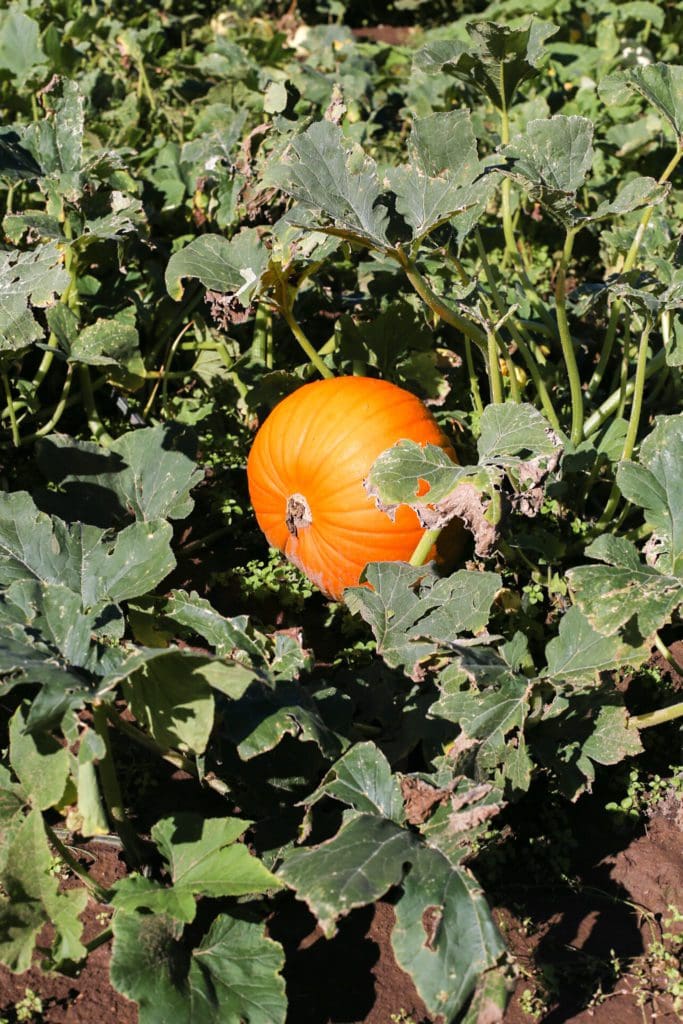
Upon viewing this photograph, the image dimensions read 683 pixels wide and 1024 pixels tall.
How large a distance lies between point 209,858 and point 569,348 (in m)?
1.71

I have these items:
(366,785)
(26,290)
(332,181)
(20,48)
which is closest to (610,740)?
(366,785)

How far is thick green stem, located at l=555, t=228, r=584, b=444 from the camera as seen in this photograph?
116 inches

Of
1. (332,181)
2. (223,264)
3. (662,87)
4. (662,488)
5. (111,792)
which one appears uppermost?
(662,87)

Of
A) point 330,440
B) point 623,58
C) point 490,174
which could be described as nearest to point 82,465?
point 330,440

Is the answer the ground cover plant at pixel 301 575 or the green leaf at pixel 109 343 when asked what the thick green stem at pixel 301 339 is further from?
the green leaf at pixel 109 343

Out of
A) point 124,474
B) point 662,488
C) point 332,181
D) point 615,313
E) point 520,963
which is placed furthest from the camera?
point 615,313

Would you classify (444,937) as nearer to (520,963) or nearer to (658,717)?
(520,963)

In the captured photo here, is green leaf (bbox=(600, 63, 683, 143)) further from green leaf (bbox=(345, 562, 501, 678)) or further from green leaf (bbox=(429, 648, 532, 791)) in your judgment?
green leaf (bbox=(429, 648, 532, 791))

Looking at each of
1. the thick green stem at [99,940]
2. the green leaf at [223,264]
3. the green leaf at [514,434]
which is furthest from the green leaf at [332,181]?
the thick green stem at [99,940]

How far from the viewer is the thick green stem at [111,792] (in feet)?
6.74

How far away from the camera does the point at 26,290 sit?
9.51 feet

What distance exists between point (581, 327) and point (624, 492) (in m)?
1.84

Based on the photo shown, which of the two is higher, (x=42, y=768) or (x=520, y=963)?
(x=42, y=768)

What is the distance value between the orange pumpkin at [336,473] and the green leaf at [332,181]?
54 cm
